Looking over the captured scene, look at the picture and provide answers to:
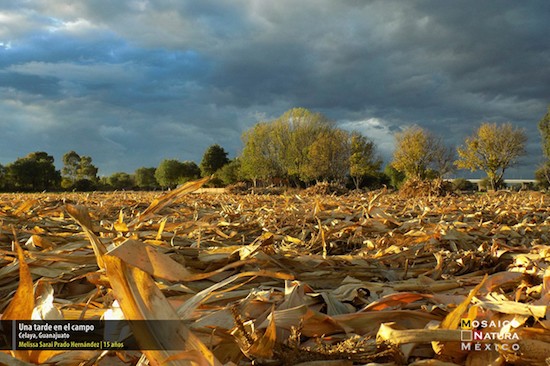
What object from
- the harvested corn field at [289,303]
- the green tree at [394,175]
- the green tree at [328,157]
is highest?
the green tree at [328,157]

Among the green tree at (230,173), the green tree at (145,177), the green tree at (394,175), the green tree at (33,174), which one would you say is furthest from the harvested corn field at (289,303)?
the green tree at (145,177)

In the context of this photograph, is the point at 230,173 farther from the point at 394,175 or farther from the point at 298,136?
the point at 394,175

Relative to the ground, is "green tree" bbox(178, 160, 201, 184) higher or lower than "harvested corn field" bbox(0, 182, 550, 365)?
higher

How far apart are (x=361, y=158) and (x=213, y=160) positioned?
23.9 metres

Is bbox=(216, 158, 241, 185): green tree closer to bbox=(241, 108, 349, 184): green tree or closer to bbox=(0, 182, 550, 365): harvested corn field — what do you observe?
bbox=(241, 108, 349, 184): green tree

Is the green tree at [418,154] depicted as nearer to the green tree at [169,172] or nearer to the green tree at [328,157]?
the green tree at [328,157]

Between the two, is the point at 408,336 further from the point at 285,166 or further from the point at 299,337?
the point at 285,166

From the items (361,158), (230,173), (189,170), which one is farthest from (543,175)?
(189,170)

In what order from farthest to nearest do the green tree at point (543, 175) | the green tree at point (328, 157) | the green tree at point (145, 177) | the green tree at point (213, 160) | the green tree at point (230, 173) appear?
the green tree at point (145, 177)
the green tree at point (213, 160)
the green tree at point (230, 173)
the green tree at point (328, 157)
the green tree at point (543, 175)

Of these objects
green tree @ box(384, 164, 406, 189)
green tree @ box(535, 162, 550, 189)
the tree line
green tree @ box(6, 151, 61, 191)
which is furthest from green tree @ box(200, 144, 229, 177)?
green tree @ box(535, 162, 550, 189)

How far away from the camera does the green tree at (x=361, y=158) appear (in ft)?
199

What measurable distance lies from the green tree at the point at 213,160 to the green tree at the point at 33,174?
2131cm

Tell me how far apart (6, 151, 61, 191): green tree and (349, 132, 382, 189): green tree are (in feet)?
127

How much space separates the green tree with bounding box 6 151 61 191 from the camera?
50.7m
